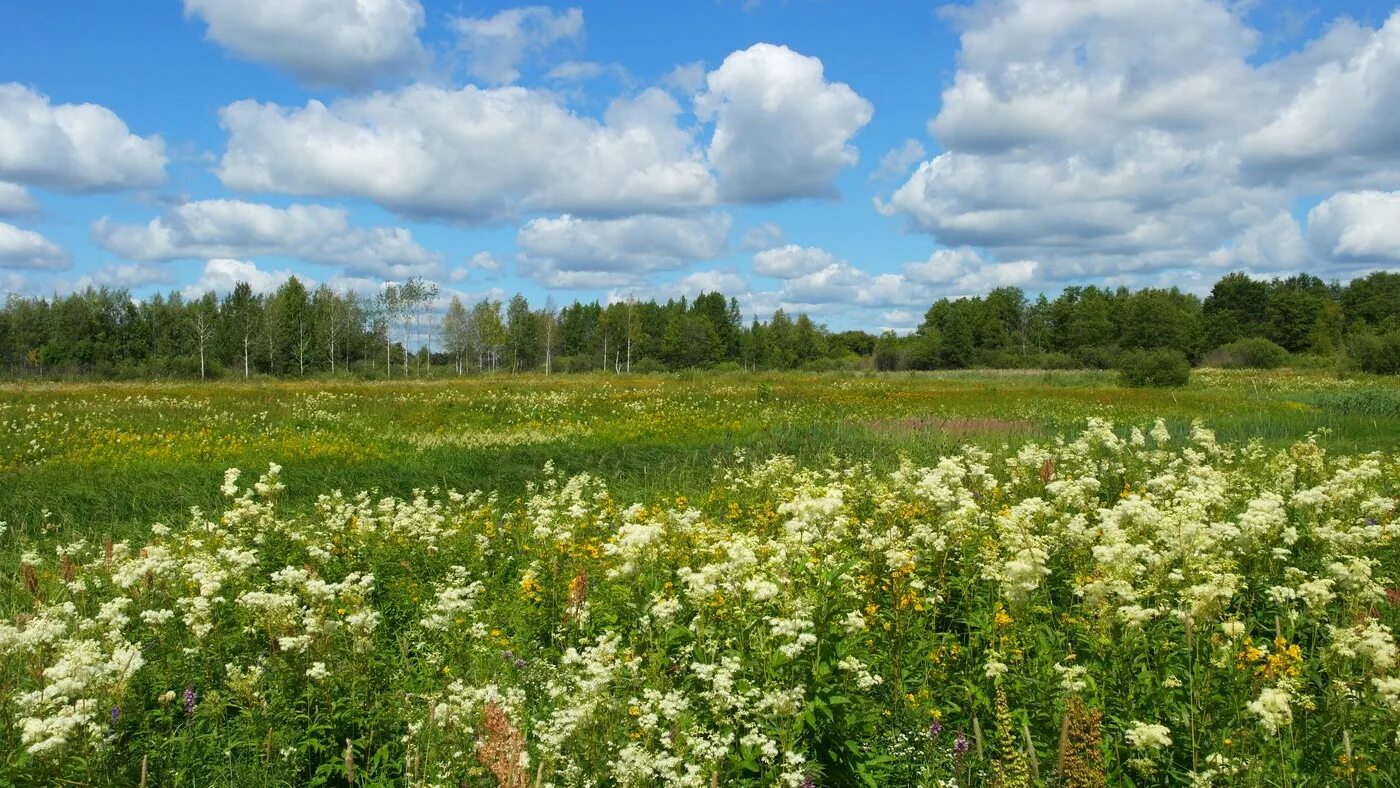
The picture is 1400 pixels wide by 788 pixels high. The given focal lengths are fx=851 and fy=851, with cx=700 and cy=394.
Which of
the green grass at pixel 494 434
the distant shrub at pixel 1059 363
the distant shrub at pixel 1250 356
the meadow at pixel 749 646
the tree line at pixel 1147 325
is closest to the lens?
the meadow at pixel 749 646

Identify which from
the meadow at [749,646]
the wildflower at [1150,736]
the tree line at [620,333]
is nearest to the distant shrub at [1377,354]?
the tree line at [620,333]

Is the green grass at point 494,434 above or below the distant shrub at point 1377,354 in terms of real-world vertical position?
below

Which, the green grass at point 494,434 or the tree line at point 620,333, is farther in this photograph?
the tree line at point 620,333

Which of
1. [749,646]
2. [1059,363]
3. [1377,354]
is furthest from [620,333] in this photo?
[749,646]

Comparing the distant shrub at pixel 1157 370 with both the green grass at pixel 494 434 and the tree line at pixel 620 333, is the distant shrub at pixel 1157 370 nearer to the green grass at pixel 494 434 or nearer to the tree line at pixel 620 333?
the green grass at pixel 494 434

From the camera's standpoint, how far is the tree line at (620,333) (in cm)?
8500

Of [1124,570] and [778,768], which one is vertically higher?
[1124,570]

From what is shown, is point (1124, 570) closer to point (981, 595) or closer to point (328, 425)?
point (981, 595)

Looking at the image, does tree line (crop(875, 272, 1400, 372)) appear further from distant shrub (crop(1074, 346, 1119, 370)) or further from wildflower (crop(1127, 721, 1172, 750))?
wildflower (crop(1127, 721, 1172, 750))

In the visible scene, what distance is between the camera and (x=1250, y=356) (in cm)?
8319

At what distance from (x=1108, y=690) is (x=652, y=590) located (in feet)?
8.45

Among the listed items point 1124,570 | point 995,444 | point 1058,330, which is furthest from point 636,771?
point 1058,330

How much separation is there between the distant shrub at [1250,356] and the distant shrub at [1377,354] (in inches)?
782

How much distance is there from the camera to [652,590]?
17.4 ft
